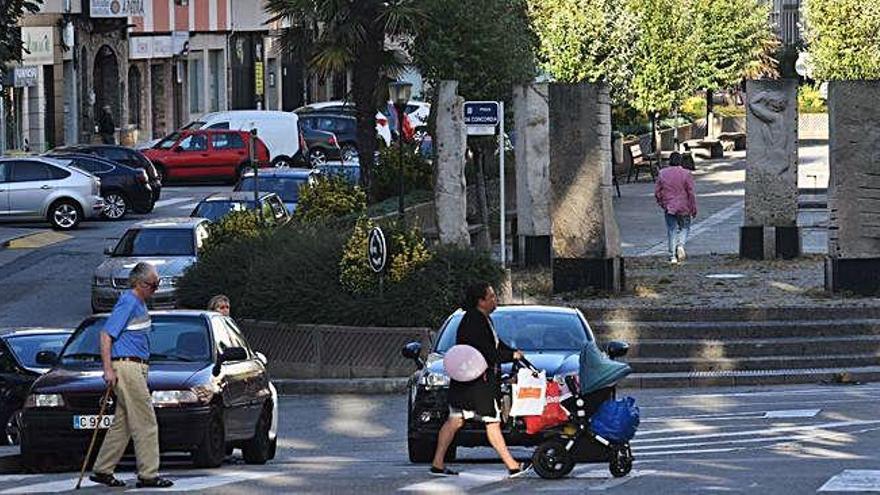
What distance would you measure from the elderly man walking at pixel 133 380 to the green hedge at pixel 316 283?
11.4m

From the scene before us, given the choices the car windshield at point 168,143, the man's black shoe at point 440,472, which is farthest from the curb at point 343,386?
the car windshield at point 168,143

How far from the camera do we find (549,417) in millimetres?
16250

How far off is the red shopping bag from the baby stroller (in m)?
0.05

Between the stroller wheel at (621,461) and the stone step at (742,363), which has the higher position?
the stroller wheel at (621,461)

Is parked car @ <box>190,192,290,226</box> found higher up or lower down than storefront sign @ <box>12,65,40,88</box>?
lower down

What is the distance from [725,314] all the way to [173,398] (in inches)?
462

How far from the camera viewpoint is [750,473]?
16109 mm

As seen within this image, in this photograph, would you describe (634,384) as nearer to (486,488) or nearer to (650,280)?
(650,280)

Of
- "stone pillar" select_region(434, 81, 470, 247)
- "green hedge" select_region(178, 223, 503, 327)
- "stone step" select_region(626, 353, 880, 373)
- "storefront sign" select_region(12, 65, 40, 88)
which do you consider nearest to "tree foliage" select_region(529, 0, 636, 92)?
"storefront sign" select_region(12, 65, 40, 88)

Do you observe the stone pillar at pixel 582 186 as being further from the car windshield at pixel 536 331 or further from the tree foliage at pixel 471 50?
the tree foliage at pixel 471 50

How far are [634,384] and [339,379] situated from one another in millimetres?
3702

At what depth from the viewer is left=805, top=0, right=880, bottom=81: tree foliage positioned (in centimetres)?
7131

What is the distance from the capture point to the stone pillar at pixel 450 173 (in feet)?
99.5

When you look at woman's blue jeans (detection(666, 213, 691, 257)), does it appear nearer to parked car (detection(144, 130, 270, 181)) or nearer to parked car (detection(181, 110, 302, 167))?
parked car (detection(144, 130, 270, 181))
